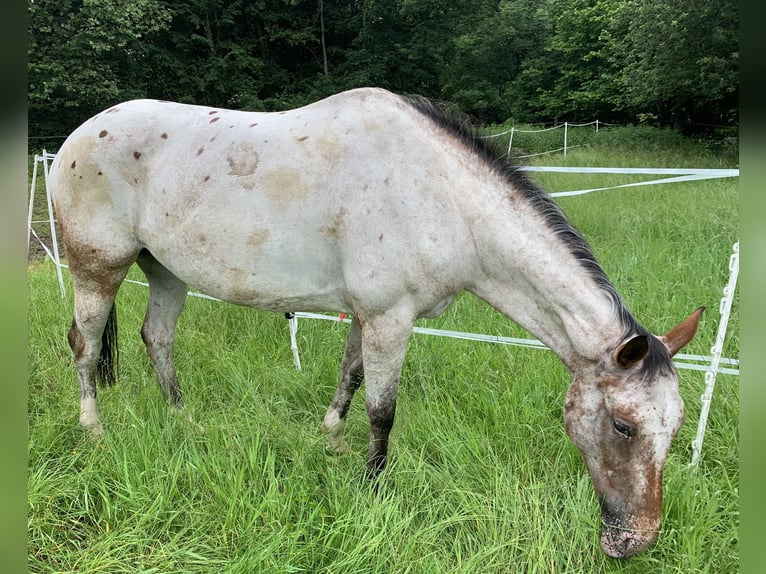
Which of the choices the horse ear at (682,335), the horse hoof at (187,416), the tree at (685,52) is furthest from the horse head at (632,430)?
the tree at (685,52)

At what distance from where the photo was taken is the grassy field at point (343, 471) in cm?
192

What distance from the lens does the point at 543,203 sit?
7.06 ft

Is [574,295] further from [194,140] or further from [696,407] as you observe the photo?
[194,140]

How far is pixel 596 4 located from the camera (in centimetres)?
2444

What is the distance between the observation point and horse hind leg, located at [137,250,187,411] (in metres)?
3.12

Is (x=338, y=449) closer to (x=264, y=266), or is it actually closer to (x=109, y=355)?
(x=264, y=266)

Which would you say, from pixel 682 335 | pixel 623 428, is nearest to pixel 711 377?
pixel 682 335

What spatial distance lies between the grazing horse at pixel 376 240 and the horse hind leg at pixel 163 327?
1.17 feet

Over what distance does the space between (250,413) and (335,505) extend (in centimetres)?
104

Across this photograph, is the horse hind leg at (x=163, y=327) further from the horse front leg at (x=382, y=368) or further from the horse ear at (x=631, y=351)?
the horse ear at (x=631, y=351)

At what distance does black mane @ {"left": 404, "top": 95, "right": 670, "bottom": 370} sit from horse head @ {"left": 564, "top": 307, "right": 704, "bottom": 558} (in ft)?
0.21

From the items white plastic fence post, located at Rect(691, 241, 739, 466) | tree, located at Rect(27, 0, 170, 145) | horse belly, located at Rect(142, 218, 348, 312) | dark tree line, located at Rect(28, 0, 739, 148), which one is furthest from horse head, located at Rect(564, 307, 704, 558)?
tree, located at Rect(27, 0, 170, 145)

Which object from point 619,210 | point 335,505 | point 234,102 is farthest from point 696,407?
point 234,102
